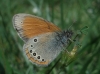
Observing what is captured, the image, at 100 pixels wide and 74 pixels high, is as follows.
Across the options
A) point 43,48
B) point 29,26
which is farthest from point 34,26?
point 43,48

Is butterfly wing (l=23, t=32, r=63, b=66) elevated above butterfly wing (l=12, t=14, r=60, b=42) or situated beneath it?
situated beneath

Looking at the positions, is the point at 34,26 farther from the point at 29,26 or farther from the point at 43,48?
the point at 43,48

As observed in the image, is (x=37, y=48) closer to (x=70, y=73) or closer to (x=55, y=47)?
(x=55, y=47)

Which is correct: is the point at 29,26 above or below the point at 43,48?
above

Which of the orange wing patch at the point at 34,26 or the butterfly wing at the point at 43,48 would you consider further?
the orange wing patch at the point at 34,26

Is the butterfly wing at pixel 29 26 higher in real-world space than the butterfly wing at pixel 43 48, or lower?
higher

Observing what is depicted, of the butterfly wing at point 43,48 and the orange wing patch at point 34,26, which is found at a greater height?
the orange wing patch at point 34,26

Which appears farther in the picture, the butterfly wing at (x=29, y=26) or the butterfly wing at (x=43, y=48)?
the butterfly wing at (x=29, y=26)
